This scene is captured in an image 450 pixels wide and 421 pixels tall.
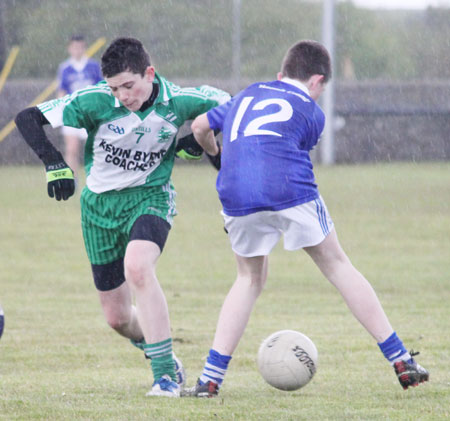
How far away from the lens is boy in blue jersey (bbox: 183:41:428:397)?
14.8ft

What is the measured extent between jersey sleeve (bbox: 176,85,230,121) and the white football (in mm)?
1176

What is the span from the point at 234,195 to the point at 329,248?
0.48m

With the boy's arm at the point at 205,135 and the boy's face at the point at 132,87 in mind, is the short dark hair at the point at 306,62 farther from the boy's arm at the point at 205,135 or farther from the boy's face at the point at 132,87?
the boy's face at the point at 132,87

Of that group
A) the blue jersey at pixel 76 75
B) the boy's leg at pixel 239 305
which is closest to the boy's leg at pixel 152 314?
the boy's leg at pixel 239 305

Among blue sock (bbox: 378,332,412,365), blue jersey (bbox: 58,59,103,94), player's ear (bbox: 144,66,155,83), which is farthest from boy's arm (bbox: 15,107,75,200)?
blue jersey (bbox: 58,59,103,94)

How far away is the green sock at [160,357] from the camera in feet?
15.1

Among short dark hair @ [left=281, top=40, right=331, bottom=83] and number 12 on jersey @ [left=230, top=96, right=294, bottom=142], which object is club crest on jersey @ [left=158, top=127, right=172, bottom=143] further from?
short dark hair @ [left=281, top=40, right=331, bottom=83]

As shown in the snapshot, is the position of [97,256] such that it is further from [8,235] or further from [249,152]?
[8,235]

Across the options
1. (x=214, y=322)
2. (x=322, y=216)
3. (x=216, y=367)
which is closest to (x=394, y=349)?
(x=322, y=216)

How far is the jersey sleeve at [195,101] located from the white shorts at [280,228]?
2.09 ft

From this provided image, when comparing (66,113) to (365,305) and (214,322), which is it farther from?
(214,322)

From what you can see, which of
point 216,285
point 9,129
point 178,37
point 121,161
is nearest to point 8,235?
point 216,285

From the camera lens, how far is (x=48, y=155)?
4.75 m

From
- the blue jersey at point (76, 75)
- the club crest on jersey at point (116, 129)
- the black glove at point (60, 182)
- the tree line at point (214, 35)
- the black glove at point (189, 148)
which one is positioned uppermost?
the club crest on jersey at point (116, 129)
